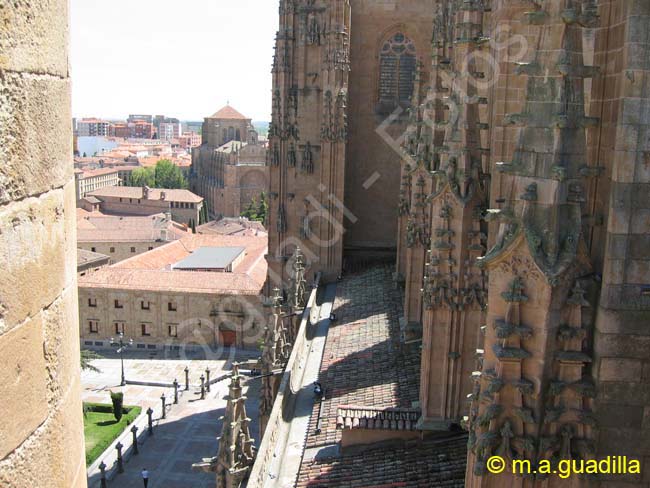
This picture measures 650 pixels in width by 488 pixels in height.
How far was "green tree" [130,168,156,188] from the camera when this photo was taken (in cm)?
13288

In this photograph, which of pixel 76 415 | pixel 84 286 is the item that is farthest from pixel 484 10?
pixel 84 286

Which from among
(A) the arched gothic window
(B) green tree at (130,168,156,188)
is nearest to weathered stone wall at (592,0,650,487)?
(A) the arched gothic window

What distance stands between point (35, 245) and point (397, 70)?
28328 mm

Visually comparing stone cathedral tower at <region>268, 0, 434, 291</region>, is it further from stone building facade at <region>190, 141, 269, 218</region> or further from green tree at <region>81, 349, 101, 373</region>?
stone building facade at <region>190, 141, 269, 218</region>

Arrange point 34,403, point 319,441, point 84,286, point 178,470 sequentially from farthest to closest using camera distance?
point 84,286 < point 178,470 < point 319,441 < point 34,403

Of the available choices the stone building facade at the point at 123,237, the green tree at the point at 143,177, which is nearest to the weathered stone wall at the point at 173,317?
the stone building facade at the point at 123,237

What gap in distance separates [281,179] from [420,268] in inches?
517

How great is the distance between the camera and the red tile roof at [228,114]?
128m

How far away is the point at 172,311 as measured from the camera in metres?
43.8

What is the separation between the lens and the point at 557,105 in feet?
18.7

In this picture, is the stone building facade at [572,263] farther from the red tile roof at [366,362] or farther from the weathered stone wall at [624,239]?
the red tile roof at [366,362]

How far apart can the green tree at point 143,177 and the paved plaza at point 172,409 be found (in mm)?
93067

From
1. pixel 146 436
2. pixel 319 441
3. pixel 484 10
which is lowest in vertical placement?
pixel 146 436

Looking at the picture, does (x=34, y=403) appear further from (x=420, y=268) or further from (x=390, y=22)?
(x=390, y=22)
